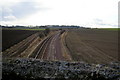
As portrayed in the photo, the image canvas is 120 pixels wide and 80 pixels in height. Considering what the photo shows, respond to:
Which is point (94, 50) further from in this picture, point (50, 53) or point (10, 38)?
point (10, 38)

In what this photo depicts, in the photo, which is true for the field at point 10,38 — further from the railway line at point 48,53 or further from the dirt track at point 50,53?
the dirt track at point 50,53

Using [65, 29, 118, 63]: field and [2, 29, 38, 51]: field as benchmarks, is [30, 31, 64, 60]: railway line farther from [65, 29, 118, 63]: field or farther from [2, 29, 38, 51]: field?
[2, 29, 38, 51]: field

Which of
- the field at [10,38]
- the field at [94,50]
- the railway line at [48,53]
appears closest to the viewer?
the field at [94,50]

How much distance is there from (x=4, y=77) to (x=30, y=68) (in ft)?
6.26

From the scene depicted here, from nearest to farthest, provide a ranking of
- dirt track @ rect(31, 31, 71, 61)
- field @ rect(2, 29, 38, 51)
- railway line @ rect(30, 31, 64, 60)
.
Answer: dirt track @ rect(31, 31, 71, 61) → railway line @ rect(30, 31, 64, 60) → field @ rect(2, 29, 38, 51)

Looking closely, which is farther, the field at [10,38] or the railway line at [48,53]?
the field at [10,38]

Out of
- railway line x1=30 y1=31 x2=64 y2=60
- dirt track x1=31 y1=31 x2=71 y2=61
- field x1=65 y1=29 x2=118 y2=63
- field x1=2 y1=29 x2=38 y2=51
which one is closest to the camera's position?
field x1=65 y1=29 x2=118 y2=63

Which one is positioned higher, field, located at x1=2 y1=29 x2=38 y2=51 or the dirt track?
field, located at x1=2 y1=29 x2=38 y2=51

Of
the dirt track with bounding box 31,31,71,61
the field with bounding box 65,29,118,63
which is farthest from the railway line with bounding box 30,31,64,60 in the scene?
the field with bounding box 65,29,118,63

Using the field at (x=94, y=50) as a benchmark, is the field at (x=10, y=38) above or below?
above

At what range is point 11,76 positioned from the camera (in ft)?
28.2

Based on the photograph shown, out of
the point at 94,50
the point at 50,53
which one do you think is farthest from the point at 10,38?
the point at 94,50

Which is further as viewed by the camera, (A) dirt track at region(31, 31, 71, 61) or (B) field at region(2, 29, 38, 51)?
(B) field at region(2, 29, 38, 51)

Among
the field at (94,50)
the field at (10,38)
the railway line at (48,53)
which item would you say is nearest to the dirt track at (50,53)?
the railway line at (48,53)
